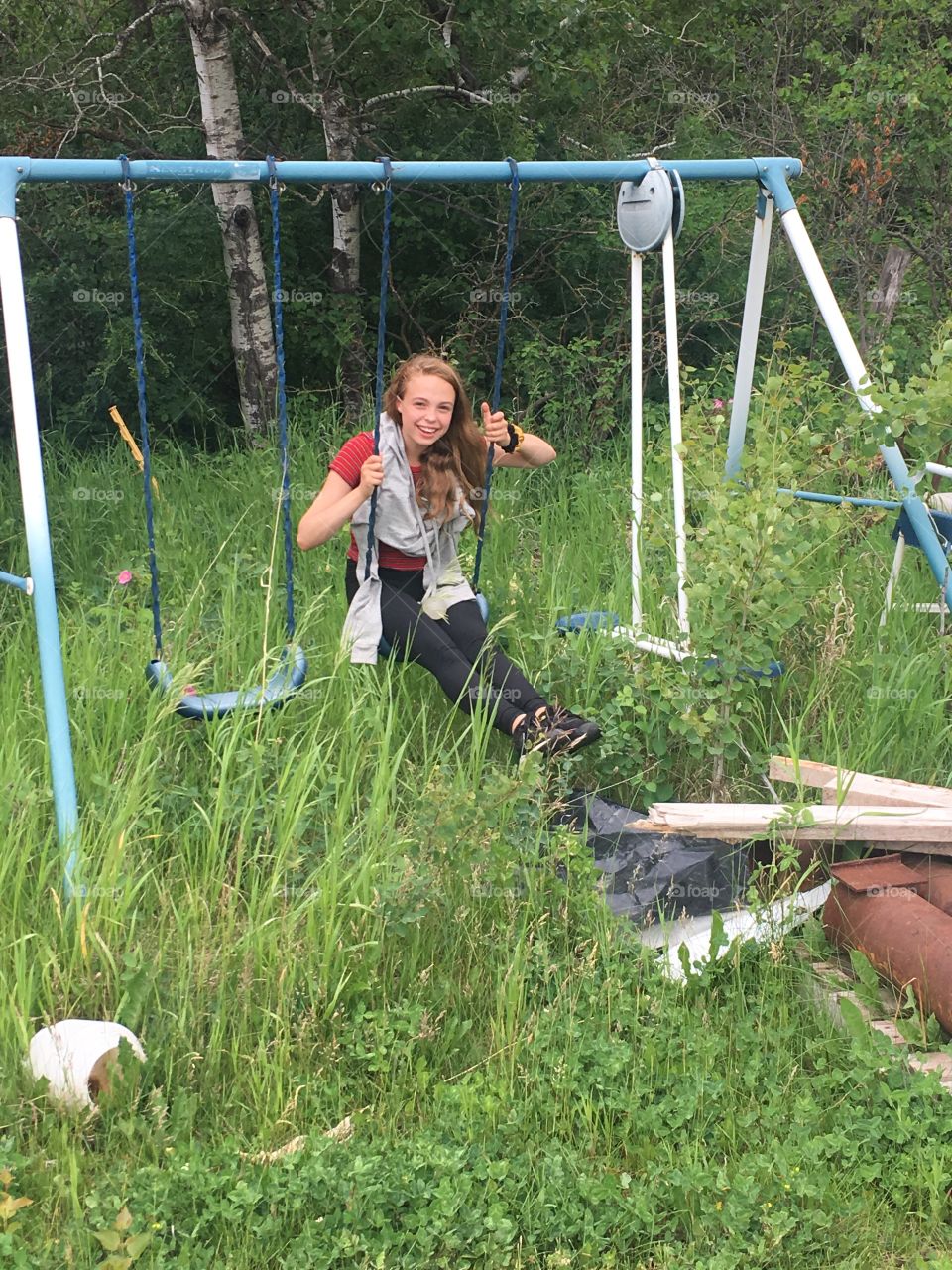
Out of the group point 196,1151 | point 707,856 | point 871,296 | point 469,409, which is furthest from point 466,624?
point 871,296

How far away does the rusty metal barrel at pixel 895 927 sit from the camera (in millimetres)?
2887

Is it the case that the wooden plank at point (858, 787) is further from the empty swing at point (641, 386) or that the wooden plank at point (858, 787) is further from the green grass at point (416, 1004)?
the empty swing at point (641, 386)

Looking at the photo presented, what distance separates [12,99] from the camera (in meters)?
7.30

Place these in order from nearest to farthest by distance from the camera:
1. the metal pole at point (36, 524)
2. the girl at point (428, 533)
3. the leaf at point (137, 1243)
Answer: the leaf at point (137, 1243) → the metal pole at point (36, 524) → the girl at point (428, 533)

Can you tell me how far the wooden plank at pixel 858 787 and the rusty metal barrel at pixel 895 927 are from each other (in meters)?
0.21

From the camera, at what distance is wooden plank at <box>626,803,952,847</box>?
3.33 metres

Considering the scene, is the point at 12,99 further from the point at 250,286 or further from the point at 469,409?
the point at 469,409

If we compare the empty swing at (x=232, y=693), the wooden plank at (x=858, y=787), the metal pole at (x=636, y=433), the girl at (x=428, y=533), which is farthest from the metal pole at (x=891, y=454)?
the empty swing at (x=232, y=693)

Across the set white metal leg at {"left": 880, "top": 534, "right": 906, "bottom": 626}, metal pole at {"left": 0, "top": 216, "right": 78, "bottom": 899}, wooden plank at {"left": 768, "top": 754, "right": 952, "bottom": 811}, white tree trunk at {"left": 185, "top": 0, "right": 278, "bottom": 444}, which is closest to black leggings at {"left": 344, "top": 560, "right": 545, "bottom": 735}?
wooden plank at {"left": 768, "top": 754, "right": 952, "bottom": 811}

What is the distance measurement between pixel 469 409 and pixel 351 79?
3.72 metres

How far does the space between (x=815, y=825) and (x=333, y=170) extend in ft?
7.24

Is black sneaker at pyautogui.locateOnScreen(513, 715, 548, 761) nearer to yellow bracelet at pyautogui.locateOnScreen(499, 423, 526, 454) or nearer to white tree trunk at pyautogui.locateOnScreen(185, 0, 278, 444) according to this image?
yellow bracelet at pyautogui.locateOnScreen(499, 423, 526, 454)

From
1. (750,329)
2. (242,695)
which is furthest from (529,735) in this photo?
(750,329)

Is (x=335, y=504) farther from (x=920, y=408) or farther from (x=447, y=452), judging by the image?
(x=920, y=408)
